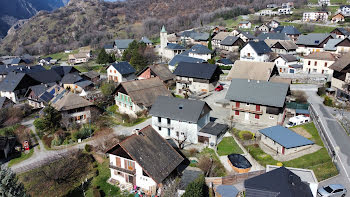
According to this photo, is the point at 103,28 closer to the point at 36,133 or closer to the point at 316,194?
the point at 36,133

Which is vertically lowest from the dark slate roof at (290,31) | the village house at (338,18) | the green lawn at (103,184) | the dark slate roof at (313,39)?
the green lawn at (103,184)

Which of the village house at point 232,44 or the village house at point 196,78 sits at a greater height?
the village house at point 232,44

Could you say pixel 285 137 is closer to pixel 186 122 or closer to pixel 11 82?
pixel 186 122

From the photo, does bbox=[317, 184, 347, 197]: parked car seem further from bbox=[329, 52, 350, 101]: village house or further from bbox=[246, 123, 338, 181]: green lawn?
bbox=[329, 52, 350, 101]: village house

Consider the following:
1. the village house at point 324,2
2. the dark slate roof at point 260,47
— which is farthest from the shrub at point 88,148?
the village house at point 324,2

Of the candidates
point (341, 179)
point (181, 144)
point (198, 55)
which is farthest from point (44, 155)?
point (198, 55)

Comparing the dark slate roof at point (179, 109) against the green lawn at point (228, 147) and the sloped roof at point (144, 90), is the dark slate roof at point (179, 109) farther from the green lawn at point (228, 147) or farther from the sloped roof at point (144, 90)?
the sloped roof at point (144, 90)

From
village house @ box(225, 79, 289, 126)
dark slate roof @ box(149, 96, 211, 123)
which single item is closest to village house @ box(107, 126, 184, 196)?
dark slate roof @ box(149, 96, 211, 123)
